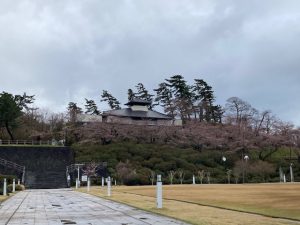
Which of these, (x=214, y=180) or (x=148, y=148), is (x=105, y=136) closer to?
(x=148, y=148)

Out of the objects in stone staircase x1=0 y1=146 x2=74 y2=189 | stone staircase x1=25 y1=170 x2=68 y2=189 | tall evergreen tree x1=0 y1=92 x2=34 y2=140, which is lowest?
stone staircase x1=25 y1=170 x2=68 y2=189

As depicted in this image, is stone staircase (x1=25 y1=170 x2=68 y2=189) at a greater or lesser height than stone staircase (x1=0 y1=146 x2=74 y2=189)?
lesser

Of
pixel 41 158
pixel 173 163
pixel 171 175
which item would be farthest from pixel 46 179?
pixel 173 163

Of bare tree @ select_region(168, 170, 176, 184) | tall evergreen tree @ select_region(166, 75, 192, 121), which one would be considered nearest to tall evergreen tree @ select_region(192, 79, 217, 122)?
tall evergreen tree @ select_region(166, 75, 192, 121)

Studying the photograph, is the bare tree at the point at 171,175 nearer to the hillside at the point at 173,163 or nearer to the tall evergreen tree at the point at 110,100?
the hillside at the point at 173,163

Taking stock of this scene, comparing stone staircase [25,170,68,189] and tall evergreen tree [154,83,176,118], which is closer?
stone staircase [25,170,68,189]

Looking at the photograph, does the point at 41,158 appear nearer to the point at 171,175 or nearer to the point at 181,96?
the point at 171,175

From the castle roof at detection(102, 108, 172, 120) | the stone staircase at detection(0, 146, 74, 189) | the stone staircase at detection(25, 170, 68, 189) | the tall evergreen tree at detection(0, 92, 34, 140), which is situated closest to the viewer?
the stone staircase at detection(25, 170, 68, 189)

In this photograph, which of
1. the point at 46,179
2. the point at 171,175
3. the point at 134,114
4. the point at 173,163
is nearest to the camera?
the point at 46,179

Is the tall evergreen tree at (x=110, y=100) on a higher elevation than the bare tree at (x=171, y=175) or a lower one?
higher

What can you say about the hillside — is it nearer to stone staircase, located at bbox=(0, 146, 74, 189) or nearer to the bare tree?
the bare tree

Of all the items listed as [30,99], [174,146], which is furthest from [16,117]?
[174,146]

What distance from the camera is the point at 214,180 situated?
195 ft

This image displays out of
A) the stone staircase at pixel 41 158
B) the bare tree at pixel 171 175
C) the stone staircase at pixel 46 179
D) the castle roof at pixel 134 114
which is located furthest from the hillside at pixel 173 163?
the castle roof at pixel 134 114
